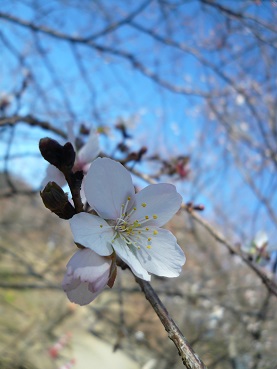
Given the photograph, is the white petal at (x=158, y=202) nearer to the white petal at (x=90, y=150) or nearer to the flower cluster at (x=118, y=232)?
the flower cluster at (x=118, y=232)

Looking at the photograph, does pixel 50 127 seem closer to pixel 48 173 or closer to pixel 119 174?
pixel 48 173

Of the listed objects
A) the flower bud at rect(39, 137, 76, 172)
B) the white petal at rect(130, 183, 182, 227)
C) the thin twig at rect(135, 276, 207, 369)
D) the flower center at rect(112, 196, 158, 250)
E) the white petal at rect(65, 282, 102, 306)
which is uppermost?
the flower bud at rect(39, 137, 76, 172)

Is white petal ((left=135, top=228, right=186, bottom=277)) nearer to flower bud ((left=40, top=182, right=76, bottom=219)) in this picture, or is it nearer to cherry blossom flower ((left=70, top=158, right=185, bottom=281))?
cherry blossom flower ((left=70, top=158, right=185, bottom=281))

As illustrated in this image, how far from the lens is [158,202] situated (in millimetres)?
645

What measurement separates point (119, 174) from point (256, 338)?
174cm

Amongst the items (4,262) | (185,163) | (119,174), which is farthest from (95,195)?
(4,262)

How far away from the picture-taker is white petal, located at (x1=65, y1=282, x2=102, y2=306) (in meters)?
0.55

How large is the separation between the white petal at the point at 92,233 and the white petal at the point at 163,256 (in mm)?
80

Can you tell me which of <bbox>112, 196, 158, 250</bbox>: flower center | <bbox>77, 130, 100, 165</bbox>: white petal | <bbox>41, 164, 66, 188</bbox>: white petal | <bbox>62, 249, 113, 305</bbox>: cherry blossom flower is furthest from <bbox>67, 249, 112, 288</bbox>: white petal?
<bbox>77, 130, 100, 165</bbox>: white petal

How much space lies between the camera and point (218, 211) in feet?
24.6

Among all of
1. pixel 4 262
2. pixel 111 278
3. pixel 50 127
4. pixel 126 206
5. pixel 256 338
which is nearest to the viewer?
pixel 111 278

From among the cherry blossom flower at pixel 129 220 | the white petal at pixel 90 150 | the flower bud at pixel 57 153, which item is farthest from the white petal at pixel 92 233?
the white petal at pixel 90 150

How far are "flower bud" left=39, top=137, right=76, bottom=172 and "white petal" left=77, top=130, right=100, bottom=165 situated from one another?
0.20m

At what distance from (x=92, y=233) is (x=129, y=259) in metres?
0.07
